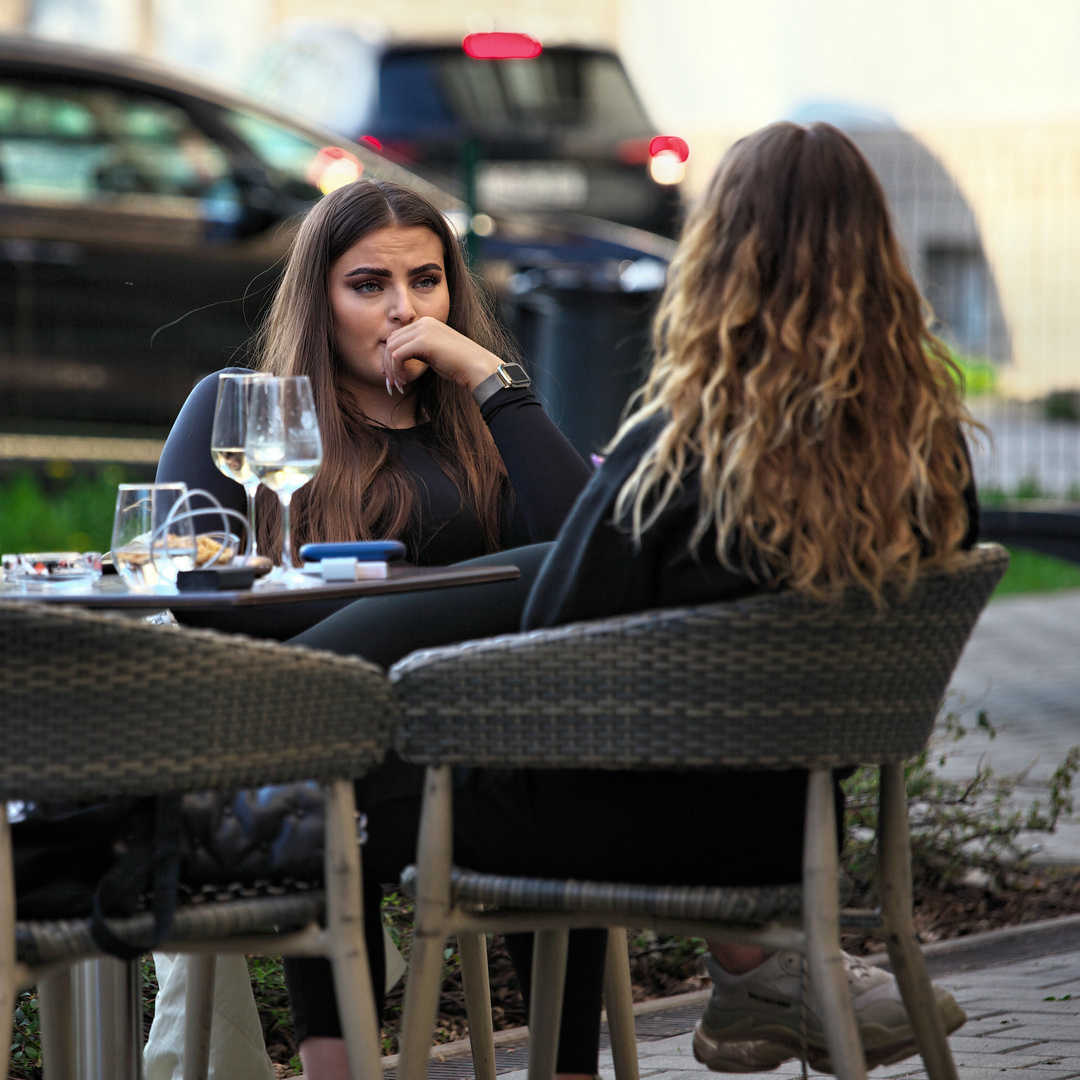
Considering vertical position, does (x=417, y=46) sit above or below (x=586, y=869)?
above

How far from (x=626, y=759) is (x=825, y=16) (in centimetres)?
1970

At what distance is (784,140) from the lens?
6.10 feet

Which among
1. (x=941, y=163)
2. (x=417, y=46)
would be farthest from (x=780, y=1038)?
(x=941, y=163)

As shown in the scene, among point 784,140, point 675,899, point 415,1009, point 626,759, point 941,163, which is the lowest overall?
point 415,1009

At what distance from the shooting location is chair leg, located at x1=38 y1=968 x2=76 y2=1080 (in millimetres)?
2105

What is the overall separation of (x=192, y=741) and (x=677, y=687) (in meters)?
0.50

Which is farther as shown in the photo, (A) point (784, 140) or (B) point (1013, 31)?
(B) point (1013, 31)

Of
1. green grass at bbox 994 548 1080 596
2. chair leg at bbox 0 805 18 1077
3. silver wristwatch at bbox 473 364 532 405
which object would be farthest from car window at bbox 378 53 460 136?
chair leg at bbox 0 805 18 1077

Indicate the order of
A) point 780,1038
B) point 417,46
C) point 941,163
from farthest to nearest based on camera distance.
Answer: point 941,163 < point 417,46 < point 780,1038

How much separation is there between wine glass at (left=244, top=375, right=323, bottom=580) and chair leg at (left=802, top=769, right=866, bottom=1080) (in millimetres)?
700

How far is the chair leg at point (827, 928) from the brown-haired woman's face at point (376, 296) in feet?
4.02

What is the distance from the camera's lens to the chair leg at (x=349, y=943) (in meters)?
1.77

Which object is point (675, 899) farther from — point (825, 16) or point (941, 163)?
point (825, 16)

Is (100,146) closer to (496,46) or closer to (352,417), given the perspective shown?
(496,46)
